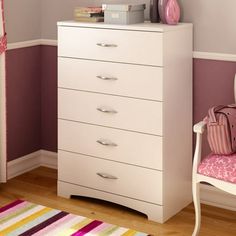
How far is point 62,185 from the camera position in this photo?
363 cm

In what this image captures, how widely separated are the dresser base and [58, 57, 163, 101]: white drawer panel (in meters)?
0.63

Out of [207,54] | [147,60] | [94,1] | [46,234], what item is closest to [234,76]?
[207,54]

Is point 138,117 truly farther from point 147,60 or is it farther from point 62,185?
point 62,185

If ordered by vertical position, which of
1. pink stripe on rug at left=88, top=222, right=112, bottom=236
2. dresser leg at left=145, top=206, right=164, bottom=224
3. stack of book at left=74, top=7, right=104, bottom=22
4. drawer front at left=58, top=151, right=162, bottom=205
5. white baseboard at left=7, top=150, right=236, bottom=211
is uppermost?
stack of book at left=74, top=7, right=104, bottom=22

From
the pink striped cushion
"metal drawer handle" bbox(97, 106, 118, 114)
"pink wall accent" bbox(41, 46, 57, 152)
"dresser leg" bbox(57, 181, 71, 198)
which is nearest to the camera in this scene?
the pink striped cushion

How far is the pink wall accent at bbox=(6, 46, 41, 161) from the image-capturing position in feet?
12.8

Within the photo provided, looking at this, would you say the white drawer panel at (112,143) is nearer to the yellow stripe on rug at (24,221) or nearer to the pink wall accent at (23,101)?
the yellow stripe on rug at (24,221)

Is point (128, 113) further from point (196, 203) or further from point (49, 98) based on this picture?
point (49, 98)

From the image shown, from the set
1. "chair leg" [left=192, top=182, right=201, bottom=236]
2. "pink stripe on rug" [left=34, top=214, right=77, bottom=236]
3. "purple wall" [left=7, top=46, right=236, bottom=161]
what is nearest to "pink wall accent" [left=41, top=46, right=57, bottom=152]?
"purple wall" [left=7, top=46, right=236, bottom=161]

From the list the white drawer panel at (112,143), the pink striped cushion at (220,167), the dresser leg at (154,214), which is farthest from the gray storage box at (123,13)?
→ the dresser leg at (154,214)

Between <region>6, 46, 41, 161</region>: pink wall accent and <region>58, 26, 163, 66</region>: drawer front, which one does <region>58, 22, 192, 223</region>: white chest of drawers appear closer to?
<region>58, 26, 163, 66</region>: drawer front

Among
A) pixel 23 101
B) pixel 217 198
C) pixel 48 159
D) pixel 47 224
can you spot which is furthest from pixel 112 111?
pixel 48 159

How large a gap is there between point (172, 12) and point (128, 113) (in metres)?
0.64

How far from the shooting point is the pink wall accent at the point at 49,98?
160 inches
